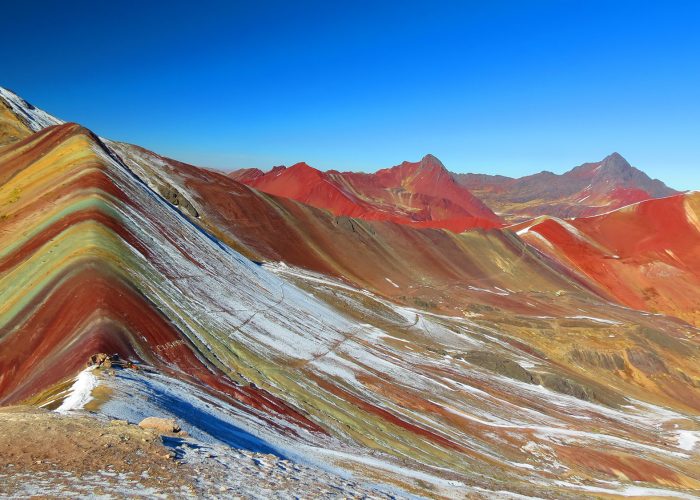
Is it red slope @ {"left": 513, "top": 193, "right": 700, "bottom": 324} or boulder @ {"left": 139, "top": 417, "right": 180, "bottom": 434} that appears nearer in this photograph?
boulder @ {"left": 139, "top": 417, "right": 180, "bottom": 434}

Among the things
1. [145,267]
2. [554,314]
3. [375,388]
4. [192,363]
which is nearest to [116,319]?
[192,363]

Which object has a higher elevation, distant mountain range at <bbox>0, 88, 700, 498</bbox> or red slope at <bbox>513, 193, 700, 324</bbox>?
red slope at <bbox>513, 193, 700, 324</bbox>

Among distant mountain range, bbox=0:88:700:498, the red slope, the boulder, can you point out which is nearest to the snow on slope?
distant mountain range, bbox=0:88:700:498

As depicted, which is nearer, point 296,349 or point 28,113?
point 296,349

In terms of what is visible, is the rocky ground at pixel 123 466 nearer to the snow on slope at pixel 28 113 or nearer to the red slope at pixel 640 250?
the snow on slope at pixel 28 113

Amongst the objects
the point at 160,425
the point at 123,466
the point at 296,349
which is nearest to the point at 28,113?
the point at 296,349

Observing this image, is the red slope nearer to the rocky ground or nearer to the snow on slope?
the snow on slope

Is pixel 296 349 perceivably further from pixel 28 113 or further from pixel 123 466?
pixel 28 113

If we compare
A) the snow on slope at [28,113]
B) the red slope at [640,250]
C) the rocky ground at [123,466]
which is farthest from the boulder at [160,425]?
the red slope at [640,250]
